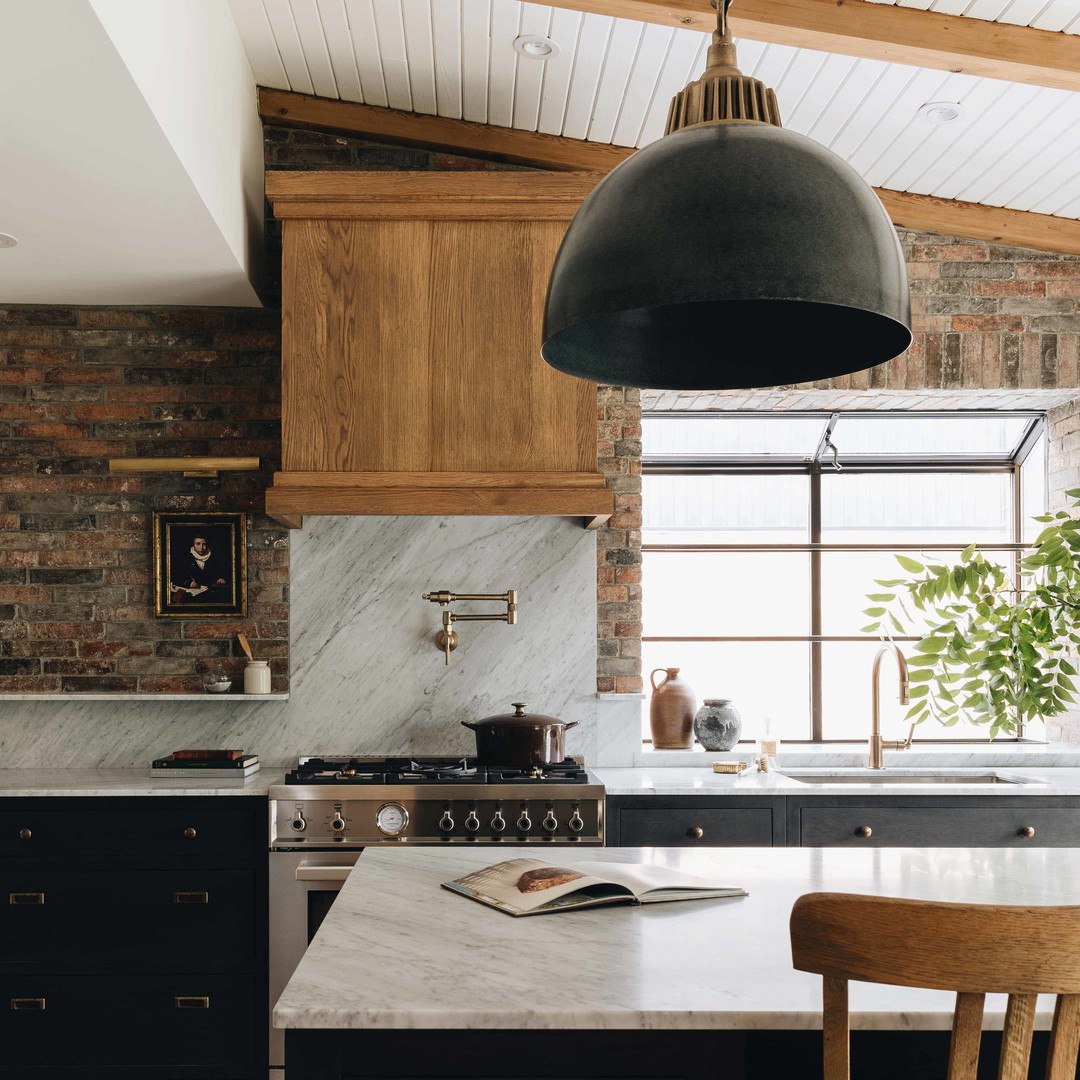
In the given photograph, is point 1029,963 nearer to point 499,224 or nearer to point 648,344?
point 648,344

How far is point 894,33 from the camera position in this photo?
8.60 feet

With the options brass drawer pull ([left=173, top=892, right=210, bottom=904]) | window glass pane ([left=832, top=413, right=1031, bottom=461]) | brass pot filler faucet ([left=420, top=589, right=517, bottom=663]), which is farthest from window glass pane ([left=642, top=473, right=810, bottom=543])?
brass drawer pull ([left=173, top=892, right=210, bottom=904])

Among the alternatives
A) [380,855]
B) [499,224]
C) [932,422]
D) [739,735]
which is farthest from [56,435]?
[932,422]

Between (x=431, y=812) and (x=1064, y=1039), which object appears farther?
(x=431, y=812)

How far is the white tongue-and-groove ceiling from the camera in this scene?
297 centimetres

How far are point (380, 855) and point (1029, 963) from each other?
135 centimetres

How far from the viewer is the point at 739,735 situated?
373 cm

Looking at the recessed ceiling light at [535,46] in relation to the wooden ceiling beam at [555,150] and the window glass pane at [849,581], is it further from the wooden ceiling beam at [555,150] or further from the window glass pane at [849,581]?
the window glass pane at [849,581]

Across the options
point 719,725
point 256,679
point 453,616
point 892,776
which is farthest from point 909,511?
point 256,679

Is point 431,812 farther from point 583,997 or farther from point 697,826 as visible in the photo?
point 583,997

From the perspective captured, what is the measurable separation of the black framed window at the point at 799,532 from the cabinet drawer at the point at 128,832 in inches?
71.0

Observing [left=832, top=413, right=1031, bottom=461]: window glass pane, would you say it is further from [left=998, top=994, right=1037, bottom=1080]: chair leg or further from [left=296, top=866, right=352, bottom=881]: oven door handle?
[left=998, top=994, right=1037, bottom=1080]: chair leg

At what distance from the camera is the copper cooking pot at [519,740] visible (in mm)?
3293

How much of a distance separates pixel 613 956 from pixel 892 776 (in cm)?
259
